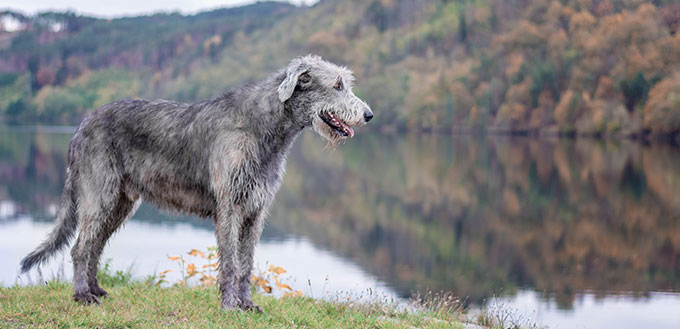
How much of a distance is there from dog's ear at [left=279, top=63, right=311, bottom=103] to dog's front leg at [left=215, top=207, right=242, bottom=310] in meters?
1.42

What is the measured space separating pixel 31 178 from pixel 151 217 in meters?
17.1

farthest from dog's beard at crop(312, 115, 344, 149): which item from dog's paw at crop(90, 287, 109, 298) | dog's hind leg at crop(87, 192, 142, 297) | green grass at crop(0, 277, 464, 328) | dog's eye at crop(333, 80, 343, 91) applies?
dog's paw at crop(90, 287, 109, 298)

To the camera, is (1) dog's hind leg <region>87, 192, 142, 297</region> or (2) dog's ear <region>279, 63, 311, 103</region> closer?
(2) dog's ear <region>279, 63, 311, 103</region>

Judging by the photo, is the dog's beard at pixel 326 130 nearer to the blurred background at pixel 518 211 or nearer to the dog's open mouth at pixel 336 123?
the dog's open mouth at pixel 336 123

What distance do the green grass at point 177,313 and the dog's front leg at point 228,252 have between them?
206mm

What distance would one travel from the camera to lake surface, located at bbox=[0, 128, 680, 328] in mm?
16203

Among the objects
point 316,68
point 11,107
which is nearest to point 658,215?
point 316,68

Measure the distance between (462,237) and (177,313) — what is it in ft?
62.4

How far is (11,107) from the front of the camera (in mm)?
179250

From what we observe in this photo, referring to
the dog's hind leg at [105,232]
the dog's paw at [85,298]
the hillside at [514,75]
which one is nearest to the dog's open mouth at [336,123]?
the dog's hind leg at [105,232]

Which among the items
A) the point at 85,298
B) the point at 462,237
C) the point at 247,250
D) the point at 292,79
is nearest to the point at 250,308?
the point at 247,250

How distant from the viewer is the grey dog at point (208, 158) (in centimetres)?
734

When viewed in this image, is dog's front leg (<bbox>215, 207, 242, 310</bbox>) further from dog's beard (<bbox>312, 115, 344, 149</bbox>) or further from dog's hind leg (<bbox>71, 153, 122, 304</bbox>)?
dog's hind leg (<bbox>71, 153, 122, 304</bbox>)

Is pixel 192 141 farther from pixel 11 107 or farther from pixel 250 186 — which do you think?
pixel 11 107
